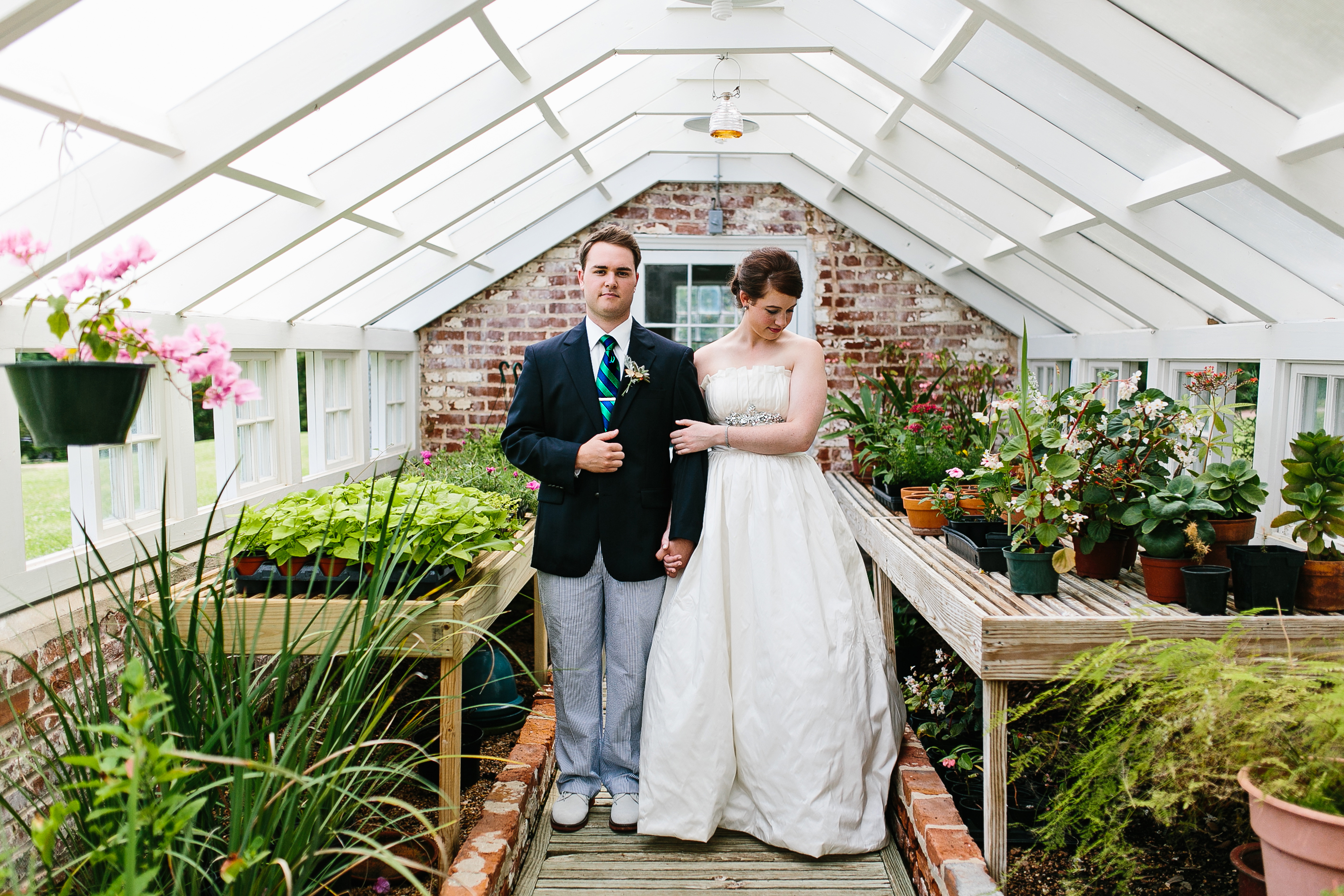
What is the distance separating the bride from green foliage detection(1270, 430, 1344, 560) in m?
1.04

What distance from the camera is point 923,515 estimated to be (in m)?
3.31

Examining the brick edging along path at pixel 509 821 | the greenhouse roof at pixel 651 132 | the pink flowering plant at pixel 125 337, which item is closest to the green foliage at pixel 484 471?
the greenhouse roof at pixel 651 132

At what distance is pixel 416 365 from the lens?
543 cm

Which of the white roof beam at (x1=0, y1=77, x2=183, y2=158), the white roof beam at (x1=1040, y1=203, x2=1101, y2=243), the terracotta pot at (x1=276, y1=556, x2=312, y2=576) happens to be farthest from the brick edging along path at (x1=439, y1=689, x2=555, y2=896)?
the white roof beam at (x1=1040, y1=203, x2=1101, y2=243)

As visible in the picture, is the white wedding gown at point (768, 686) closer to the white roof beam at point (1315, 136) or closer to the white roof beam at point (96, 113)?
the white roof beam at point (1315, 136)

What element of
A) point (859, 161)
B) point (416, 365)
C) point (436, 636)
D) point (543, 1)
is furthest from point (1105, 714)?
point (416, 365)

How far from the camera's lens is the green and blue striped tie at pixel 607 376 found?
253 centimetres

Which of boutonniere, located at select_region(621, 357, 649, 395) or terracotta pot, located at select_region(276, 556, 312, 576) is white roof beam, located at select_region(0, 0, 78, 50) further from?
boutonniere, located at select_region(621, 357, 649, 395)

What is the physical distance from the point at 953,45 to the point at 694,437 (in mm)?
1329

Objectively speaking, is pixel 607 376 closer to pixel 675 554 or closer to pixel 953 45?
pixel 675 554

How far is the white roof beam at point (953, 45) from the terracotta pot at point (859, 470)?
2.02 metres

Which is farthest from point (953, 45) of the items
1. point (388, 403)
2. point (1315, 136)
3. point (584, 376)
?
point (388, 403)

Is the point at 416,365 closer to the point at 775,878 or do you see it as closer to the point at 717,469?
the point at 717,469

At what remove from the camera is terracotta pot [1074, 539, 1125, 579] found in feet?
7.90
